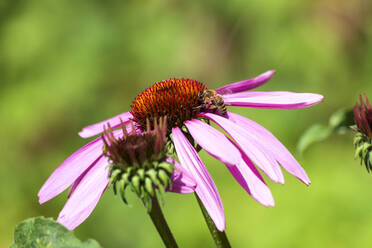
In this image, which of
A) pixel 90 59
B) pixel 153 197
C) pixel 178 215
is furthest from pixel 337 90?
pixel 153 197

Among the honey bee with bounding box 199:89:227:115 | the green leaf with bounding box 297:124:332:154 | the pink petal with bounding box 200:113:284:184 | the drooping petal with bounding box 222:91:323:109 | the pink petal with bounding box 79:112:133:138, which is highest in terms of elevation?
the pink petal with bounding box 79:112:133:138

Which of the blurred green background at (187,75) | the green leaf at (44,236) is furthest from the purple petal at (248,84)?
the blurred green background at (187,75)

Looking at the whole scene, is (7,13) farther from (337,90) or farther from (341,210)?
(341,210)

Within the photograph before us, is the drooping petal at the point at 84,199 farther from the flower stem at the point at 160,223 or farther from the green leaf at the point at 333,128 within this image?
the green leaf at the point at 333,128

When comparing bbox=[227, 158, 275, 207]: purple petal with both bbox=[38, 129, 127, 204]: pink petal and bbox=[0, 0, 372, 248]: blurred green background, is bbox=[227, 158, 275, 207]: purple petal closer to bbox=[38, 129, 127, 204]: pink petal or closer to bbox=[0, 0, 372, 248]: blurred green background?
bbox=[38, 129, 127, 204]: pink petal

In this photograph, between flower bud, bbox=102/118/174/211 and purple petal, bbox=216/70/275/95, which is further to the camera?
purple petal, bbox=216/70/275/95

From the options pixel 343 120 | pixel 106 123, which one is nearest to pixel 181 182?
pixel 106 123

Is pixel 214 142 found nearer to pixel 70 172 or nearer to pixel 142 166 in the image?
pixel 142 166

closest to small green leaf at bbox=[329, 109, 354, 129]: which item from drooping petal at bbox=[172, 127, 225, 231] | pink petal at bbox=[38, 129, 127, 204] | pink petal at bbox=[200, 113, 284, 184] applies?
pink petal at bbox=[200, 113, 284, 184]
